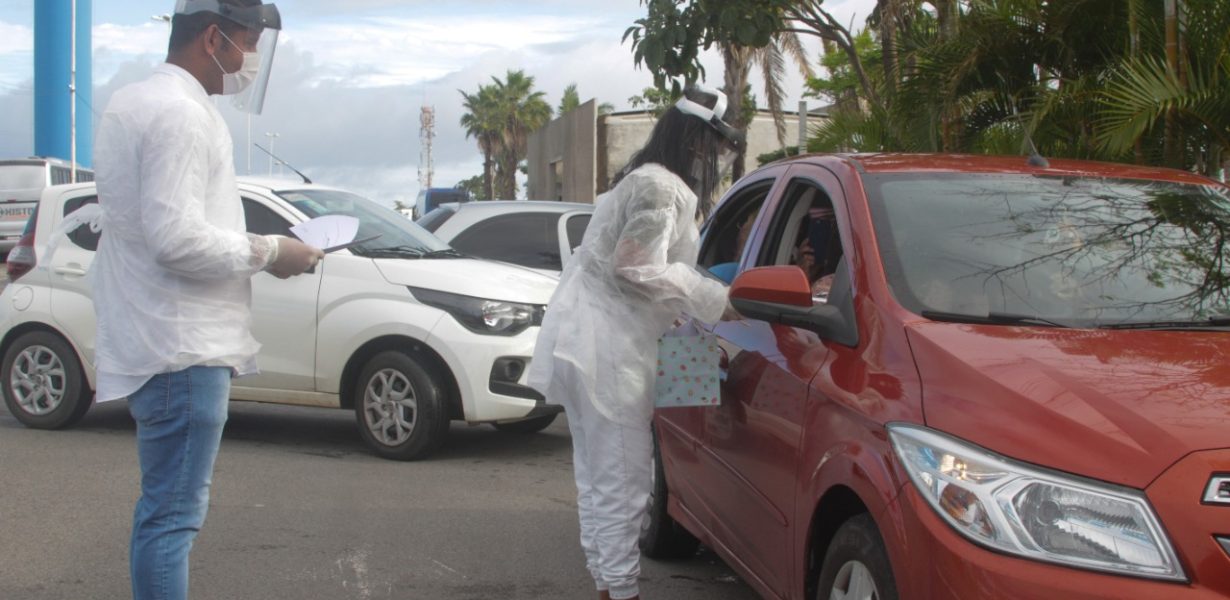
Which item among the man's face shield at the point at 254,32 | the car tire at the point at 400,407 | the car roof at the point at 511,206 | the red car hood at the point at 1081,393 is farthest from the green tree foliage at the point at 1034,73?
the man's face shield at the point at 254,32

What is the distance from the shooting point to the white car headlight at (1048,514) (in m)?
2.46

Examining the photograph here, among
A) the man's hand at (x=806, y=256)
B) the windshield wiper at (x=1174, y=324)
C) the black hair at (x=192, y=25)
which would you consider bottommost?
the windshield wiper at (x=1174, y=324)

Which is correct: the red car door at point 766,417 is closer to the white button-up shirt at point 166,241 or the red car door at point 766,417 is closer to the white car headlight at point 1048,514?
the white car headlight at point 1048,514

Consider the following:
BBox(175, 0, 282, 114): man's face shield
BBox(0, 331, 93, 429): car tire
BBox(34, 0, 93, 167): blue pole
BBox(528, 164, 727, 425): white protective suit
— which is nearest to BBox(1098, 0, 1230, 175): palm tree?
BBox(528, 164, 727, 425): white protective suit

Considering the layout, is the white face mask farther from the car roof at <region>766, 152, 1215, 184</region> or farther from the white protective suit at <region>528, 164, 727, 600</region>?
the car roof at <region>766, 152, 1215, 184</region>

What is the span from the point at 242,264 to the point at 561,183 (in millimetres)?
46106

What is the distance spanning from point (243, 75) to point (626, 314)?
1404 mm

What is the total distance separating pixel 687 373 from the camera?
4.01 m

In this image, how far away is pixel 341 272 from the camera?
7.59m

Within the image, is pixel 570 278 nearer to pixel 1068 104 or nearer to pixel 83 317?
pixel 83 317

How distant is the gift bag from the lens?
400 centimetres

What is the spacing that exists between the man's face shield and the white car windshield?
13.4 ft

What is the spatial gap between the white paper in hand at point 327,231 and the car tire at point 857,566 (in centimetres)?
160

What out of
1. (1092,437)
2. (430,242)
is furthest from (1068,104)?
(1092,437)
